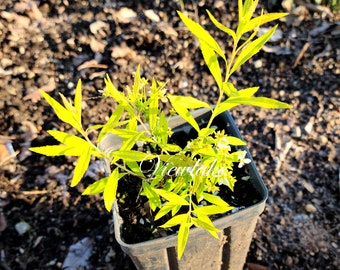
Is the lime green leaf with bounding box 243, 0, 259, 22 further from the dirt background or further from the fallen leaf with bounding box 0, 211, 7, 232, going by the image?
the fallen leaf with bounding box 0, 211, 7, 232

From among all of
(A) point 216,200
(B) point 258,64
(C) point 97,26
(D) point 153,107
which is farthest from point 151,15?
(A) point 216,200

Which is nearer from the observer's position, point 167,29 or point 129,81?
point 129,81

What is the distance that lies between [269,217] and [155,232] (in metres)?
0.77

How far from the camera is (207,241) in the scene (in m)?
1.09

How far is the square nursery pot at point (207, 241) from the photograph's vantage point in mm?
975

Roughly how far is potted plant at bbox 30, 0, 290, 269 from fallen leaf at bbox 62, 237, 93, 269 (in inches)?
23.5

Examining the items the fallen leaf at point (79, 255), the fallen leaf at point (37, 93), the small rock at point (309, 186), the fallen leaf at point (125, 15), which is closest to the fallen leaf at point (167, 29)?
the fallen leaf at point (125, 15)

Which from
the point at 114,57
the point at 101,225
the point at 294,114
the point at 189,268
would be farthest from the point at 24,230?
the point at 294,114

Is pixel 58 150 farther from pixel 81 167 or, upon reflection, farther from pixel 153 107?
pixel 153 107

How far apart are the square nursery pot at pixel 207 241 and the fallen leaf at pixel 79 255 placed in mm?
592

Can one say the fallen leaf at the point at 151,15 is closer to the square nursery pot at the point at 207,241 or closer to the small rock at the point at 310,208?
A: the square nursery pot at the point at 207,241

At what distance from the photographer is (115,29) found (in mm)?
2268

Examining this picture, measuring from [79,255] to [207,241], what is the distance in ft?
2.52

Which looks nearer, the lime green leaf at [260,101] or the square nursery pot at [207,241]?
the lime green leaf at [260,101]
